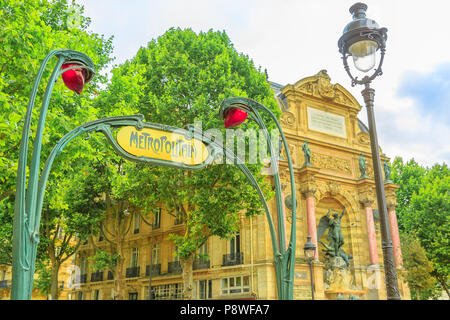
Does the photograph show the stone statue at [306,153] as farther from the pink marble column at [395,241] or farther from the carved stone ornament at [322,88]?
the pink marble column at [395,241]

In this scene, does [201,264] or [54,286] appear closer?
[54,286]

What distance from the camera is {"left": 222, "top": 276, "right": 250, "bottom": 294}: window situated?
78.0 ft

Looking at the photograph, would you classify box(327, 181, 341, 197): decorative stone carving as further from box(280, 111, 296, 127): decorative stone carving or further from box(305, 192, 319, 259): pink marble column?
box(280, 111, 296, 127): decorative stone carving

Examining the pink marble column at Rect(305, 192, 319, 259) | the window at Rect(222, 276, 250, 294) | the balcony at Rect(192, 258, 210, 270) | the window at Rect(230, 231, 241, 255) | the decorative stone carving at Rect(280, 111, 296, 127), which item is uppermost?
the decorative stone carving at Rect(280, 111, 296, 127)

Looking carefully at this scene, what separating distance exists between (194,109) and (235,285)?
10.8 meters

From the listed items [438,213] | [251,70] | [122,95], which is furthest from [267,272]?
[438,213]

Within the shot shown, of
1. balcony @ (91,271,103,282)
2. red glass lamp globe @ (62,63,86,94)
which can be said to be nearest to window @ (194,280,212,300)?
balcony @ (91,271,103,282)

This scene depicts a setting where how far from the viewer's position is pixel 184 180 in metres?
19.3

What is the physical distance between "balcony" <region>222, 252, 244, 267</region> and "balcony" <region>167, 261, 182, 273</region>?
3.49 metres

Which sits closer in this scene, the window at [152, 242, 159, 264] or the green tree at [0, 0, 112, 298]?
the green tree at [0, 0, 112, 298]

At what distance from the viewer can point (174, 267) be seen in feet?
89.5

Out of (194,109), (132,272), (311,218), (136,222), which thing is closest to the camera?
(194,109)

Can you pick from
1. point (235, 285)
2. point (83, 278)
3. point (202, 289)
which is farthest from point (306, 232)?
point (83, 278)

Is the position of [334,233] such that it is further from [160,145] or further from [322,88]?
[160,145]
